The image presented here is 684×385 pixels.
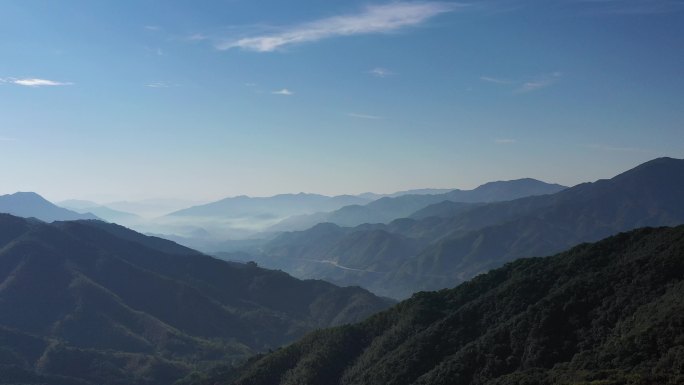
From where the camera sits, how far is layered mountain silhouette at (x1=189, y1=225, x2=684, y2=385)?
6612cm

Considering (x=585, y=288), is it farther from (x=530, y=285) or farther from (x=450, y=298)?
(x=450, y=298)

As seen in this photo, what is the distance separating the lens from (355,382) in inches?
4021

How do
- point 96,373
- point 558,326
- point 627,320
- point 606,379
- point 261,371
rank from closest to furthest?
point 606,379 → point 627,320 → point 558,326 → point 261,371 → point 96,373

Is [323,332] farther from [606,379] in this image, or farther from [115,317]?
[115,317]

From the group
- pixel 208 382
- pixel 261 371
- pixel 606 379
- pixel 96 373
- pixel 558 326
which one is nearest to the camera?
pixel 606 379

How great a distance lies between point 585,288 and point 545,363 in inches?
623

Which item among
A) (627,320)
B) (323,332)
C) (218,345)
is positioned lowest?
(218,345)

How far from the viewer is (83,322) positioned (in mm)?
191750

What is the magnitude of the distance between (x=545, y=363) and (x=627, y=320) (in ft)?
40.7

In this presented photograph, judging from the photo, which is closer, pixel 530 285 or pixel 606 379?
pixel 606 379

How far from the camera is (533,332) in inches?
3273

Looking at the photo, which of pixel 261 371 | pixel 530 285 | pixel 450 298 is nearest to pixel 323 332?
pixel 261 371

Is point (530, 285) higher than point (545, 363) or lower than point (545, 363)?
higher

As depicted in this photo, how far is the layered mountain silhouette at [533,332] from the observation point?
66.1 metres
